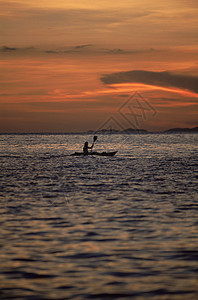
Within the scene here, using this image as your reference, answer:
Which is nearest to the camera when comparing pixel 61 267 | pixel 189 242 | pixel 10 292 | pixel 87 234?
pixel 10 292

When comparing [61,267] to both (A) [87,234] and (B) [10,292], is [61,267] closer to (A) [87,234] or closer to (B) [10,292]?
(B) [10,292]

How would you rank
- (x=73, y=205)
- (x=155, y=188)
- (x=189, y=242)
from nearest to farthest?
(x=189, y=242)
(x=73, y=205)
(x=155, y=188)

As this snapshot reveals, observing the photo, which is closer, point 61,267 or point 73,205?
point 61,267

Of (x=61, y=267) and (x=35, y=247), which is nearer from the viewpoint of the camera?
(x=61, y=267)

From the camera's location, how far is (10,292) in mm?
7684

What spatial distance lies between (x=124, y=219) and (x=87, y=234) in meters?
2.33

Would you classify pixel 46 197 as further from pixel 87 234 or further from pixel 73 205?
pixel 87 234

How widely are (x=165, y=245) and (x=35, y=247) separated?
3.64 m

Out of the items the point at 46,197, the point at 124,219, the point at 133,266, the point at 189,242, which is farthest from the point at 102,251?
the point at 46,197

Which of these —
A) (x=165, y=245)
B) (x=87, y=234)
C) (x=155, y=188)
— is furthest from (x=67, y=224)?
(x=155, y=188)

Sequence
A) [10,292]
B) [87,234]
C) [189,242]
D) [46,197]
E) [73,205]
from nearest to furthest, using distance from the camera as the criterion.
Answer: [10,292] → [189,242] → [87,234] → [73,205] → [46,197]

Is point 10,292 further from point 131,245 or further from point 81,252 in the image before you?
point 131,245

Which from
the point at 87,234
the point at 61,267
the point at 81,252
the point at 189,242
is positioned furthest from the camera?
the point at 87,234

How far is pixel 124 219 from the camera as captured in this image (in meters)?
13.7
